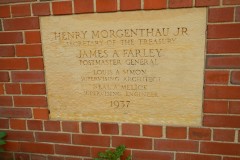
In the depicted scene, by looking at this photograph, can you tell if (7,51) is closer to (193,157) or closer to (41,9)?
(41,9)

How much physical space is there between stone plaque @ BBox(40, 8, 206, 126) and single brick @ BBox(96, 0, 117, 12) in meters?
0.03

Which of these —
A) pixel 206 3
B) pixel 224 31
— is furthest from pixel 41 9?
pixel 224 31

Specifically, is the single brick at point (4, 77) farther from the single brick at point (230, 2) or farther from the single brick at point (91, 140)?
the single brick at point (230, 2)

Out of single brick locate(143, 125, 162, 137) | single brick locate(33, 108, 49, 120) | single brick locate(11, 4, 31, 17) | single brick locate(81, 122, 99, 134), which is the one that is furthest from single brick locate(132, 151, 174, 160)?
single brick locate(11, 4, 31, 17)

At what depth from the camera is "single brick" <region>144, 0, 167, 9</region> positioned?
1486 millimetres

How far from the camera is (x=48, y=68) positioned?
1.74m

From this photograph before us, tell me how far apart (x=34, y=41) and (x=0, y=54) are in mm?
284

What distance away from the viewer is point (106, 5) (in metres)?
1.57

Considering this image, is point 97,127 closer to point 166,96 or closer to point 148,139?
point 148,139

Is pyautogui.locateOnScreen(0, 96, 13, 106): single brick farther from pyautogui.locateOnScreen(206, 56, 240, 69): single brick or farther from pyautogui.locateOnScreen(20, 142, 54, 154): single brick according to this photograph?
pyautogui.locateOnScreen(206, 56, 240, 69): single brick

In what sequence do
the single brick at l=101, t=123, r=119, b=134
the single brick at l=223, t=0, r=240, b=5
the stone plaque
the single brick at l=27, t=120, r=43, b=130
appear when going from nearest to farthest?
the single brick at l=223, t=0, r=240, b=5 → the stone plaque → the single brick at l=101, t=123, r=119, b=134 → the single brick at l=27, t=120, r=43, b=130

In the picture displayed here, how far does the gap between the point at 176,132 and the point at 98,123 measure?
0.52m

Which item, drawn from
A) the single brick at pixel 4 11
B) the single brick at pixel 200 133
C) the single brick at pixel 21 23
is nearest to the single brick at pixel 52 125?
the single brick at pixel 21 23

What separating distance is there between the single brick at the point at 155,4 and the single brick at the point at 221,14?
0.26 meters
